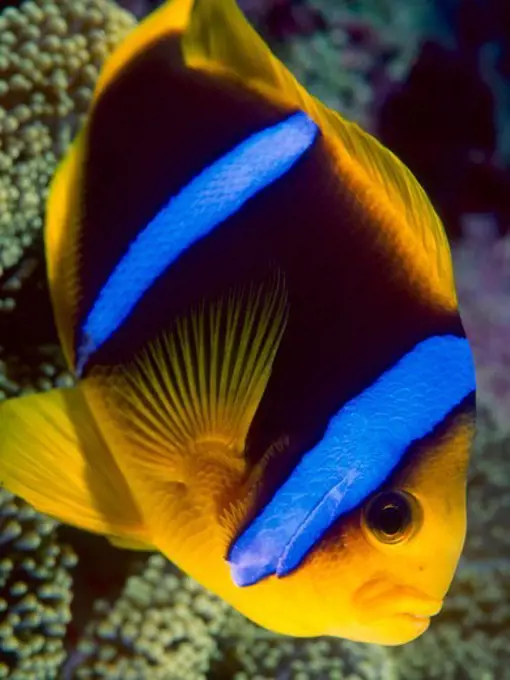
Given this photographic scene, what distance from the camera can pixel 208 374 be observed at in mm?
731

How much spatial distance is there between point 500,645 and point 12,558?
3.25 feet

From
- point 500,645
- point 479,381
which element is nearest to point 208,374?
point 500,645

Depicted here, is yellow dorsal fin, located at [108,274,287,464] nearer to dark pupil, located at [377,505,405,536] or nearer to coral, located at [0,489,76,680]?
dark pupil, located at [377,505,405,536]

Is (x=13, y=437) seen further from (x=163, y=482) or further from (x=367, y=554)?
(x=367, y=554)

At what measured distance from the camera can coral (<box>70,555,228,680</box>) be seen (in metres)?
1.18

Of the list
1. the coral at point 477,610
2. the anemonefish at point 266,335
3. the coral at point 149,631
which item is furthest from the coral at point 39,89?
the coral at point 477,610

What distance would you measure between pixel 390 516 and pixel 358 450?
64 millimetres

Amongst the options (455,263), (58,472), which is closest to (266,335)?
(58,472)

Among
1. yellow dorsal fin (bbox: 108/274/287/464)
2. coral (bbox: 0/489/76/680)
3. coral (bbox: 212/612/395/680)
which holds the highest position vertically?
yellow dorsal fin (bbox: 108/274/287/464)

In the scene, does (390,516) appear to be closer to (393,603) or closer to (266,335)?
(393,603)

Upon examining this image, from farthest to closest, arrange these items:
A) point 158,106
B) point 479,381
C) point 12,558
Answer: point 479,381, point 12,558, point 158,106

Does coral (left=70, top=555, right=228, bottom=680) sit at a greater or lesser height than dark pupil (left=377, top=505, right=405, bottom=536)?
lesser

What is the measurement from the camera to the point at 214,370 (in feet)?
2.37

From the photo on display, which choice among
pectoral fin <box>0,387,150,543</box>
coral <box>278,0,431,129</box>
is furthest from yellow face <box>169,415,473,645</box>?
coral <box>278,0,431,129</box>
